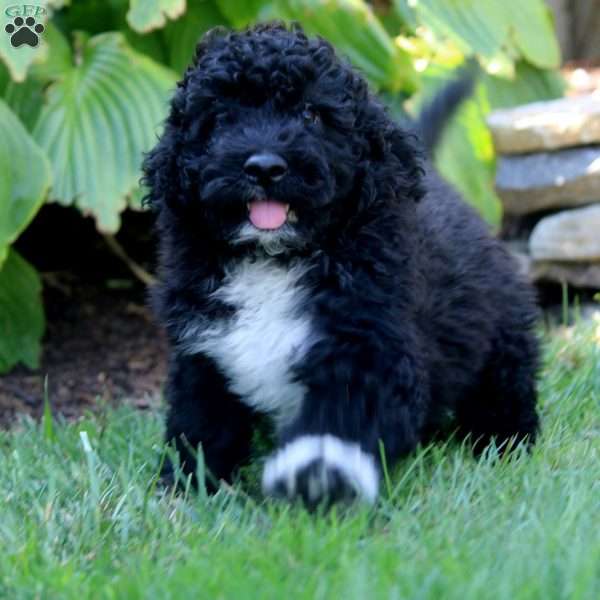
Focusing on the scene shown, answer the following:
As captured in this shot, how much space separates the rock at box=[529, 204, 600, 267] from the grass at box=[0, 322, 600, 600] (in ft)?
6.22

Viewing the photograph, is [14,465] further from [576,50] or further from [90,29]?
[576,50]

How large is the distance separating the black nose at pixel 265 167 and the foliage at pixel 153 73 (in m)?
1.81

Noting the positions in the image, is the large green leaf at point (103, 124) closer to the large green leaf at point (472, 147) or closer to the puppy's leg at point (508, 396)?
the large green leaf at point (472, 147)

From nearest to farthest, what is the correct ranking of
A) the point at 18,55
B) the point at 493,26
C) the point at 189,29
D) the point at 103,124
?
the point at 18,55 → the point at 103,124 → the point at 189,29 → the point at 493,26

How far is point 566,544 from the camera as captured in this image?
2400 millimetres

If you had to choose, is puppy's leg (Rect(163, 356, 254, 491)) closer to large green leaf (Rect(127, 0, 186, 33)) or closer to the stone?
large green leaf (Rect(127, 0, 186, 33))

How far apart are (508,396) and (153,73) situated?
2.26m

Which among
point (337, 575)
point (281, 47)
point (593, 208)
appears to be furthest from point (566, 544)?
point (593, 208)

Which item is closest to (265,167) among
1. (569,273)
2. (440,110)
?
(440,110)

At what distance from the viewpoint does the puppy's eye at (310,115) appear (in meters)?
2.97

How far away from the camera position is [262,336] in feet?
10.0

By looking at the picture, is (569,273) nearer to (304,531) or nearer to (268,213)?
(268,213)

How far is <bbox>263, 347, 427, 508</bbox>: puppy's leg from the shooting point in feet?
9.14

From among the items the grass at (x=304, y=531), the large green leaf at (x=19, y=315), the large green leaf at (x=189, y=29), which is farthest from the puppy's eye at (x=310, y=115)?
the large green leaf at (x=189, y=29)
